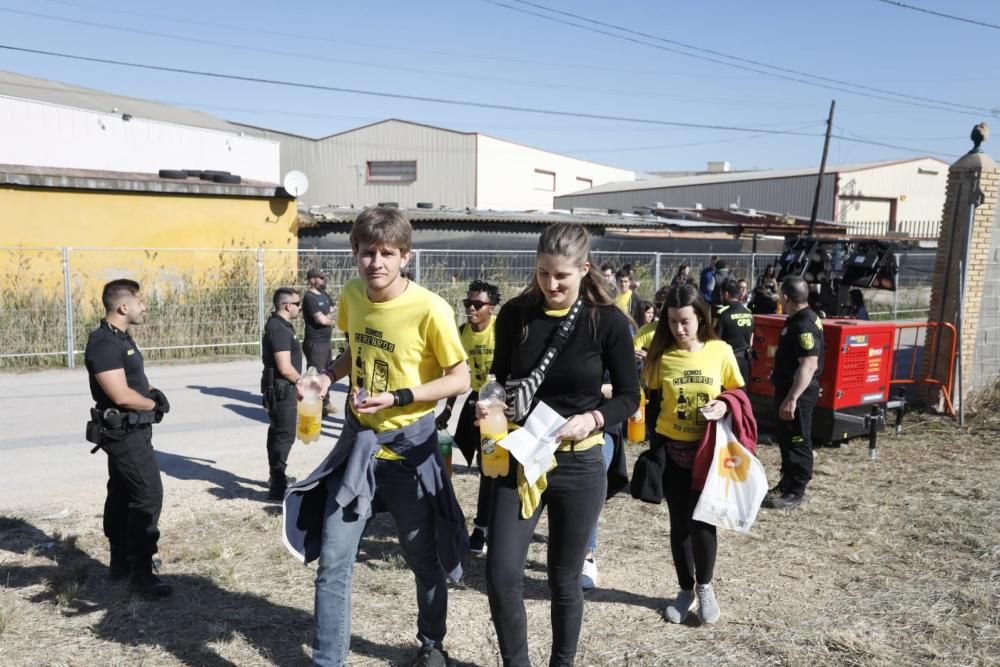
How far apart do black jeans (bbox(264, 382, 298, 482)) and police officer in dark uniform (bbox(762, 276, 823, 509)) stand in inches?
147

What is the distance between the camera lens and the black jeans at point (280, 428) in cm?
605

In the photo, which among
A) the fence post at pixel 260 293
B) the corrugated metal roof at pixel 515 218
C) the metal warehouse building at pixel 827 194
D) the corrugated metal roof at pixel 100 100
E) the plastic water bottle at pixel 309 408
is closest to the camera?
the plastic water bottle at pixel 309 408

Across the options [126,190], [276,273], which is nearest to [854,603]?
[276,273]

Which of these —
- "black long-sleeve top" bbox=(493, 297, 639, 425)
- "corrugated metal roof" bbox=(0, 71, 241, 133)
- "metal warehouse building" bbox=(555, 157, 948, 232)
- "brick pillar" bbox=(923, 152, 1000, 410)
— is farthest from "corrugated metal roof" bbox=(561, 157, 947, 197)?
"black long-sleeve top" bbox=(493, 297, 639, 425)

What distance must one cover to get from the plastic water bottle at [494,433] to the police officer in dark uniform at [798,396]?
3.47 metres

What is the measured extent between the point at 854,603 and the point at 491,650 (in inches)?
81.7

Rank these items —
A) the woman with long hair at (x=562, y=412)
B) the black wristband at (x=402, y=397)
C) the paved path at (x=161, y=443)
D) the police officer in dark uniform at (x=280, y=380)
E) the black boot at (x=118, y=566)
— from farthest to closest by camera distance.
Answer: the paved path at (x=161, y=443)
the police officer in dark uniform at (x=280, y=380)
the black boot at (x=118, y=566)
the black wristband at (x=402, y=397)
the woman with long hair at (x=562, y=412)

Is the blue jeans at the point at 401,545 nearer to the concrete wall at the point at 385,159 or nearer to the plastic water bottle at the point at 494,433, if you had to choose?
the plastic water bottle at the point at 494,433

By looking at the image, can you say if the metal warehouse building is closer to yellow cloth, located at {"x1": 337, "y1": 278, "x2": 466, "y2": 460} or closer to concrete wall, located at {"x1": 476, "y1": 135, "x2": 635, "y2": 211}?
concrete wall, located at {"x1": 476, "y1": 135, "x2": 635, "y2": 211}

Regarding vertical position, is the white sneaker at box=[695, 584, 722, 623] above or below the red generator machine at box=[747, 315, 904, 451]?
below

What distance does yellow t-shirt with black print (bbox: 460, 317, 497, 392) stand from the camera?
568 cm

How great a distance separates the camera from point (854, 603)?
14.4ft

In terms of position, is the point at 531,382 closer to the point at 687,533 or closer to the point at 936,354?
the point at 687,533

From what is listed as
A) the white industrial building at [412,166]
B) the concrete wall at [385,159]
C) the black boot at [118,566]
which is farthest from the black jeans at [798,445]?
the concrete wall at [385,159]
